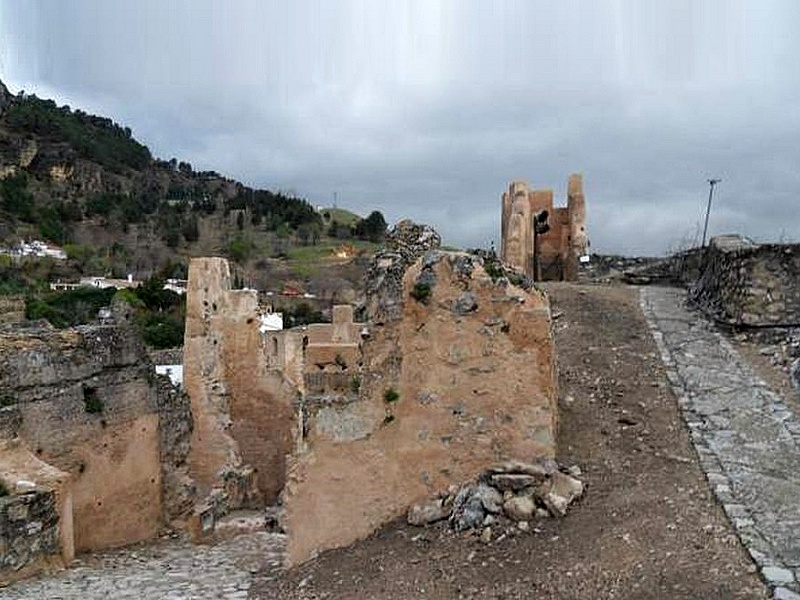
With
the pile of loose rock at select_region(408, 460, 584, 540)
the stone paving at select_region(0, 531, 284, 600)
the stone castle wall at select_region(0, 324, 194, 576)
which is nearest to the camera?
the pile of loose rock at select_region(408, 460, 584, 540)

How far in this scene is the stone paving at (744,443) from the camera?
513 cm

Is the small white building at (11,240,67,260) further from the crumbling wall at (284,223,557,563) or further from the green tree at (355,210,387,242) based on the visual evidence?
the crumbling wall at (284,223,557,563)

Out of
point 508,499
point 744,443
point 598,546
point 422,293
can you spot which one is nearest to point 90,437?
point 422,293

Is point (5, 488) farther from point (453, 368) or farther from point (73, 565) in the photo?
point (453, 368)

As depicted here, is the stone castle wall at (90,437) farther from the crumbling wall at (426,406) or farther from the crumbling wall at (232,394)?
the crumbling wall at (426,406)

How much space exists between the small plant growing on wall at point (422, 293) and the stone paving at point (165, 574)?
9.91ft

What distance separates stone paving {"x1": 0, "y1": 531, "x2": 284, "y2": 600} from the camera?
7375 mm

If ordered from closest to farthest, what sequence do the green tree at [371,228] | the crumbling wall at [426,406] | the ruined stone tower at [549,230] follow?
the crumbling wall at [426,406] < the ruined stone tower at [549,230] < the green tree at [371,228]

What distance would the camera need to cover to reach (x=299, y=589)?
20.8ft

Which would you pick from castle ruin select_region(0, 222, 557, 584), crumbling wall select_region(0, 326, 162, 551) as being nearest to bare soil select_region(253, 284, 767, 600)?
castle ruin select_region(0, 222, 557, 584)

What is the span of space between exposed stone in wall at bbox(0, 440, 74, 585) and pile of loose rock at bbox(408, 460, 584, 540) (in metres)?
4.80

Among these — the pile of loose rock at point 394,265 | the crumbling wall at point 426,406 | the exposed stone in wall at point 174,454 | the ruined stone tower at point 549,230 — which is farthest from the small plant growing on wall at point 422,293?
the ruined stone tower at point 549,230

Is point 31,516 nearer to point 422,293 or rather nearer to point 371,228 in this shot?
point 422,293

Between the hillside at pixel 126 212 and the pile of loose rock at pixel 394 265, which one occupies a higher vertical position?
the hillside at pixel 126 212
